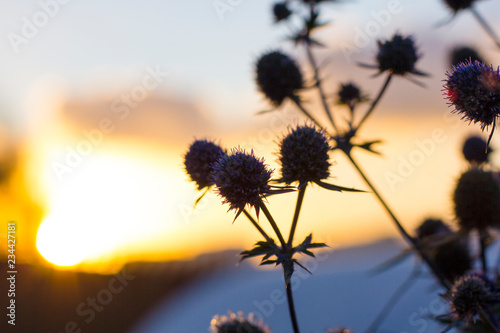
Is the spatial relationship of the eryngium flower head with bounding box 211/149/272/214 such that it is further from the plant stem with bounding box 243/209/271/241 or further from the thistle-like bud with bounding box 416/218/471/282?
the thistle-like bud with bounding box 416/218/471/282

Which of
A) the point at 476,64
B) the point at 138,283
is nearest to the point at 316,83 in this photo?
A: the point at 476,64

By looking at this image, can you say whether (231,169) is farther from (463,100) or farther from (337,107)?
(337,107)

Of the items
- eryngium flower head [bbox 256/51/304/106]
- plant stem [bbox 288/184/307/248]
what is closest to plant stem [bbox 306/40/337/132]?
eryngium flower head [bbox 256/51/304/106]

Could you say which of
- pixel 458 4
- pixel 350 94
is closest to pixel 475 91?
pixel 350 94

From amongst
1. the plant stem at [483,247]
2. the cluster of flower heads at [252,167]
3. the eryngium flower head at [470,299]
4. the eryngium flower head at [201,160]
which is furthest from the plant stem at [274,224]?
the plant stem at [483,247]

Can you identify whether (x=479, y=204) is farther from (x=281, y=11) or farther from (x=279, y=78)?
(x=281, y=11)

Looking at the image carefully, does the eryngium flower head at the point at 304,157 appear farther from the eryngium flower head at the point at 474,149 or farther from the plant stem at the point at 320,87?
the eryngium flower head at the point at 474,149
